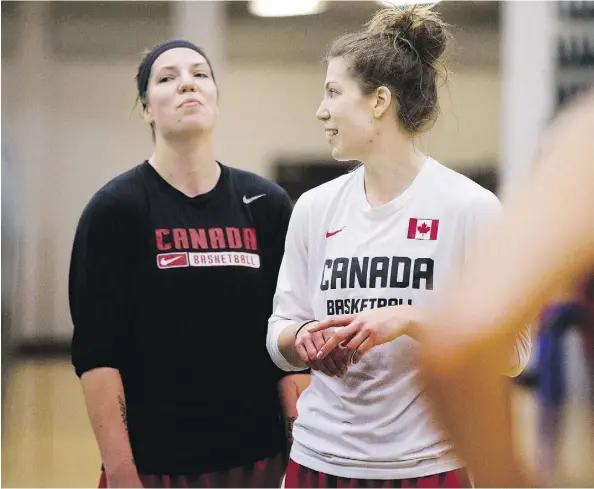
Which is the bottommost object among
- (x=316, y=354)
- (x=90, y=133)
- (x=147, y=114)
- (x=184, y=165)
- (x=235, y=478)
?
(x=235, y=478)

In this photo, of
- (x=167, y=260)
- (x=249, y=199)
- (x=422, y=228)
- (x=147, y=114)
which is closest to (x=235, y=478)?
(x=167, y=260)

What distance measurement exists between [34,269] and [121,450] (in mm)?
7139

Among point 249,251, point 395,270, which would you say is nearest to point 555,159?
point 395,270

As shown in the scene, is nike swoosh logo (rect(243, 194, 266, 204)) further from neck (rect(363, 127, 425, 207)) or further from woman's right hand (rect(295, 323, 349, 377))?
woman's right hand (rect(295, 323, 349, 377))

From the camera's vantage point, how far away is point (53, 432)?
6.21 metres

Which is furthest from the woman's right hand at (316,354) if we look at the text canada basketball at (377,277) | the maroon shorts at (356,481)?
the maroon shorts at (356,481)

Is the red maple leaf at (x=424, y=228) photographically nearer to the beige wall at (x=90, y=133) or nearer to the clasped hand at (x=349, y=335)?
the clasped hand at (x=349, y=335)

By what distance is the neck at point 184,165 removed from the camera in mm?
2322

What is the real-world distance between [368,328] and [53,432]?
16.1ft

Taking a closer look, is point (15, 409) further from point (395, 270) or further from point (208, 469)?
point (395, 270)

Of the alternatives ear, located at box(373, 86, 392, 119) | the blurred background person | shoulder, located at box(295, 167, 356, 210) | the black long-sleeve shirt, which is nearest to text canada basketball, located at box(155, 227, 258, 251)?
the black long-sleeve shirt

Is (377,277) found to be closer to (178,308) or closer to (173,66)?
(178,308)

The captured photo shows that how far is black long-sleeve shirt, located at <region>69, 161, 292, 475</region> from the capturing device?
7.38ft

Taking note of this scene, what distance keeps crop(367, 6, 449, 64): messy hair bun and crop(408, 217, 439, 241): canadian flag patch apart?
0.39m
